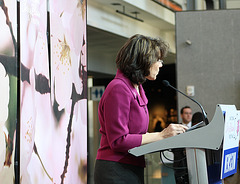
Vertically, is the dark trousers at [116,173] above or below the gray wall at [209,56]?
below

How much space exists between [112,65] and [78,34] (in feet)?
23.1

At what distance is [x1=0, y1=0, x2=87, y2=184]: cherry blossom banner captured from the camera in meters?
3.32

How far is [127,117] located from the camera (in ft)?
5.83

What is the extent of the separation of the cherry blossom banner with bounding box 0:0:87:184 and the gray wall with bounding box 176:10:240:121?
3204mm

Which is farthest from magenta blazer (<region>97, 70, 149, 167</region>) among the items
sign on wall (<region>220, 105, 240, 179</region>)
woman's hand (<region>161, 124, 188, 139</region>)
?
sign on wall (<region>220, 105, 240, 179</region>)

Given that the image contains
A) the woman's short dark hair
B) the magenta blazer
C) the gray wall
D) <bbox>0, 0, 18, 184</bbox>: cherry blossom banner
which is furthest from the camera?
the gray wall

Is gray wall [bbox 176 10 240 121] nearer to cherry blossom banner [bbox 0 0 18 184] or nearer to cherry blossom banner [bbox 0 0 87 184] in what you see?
cherry blossom banner [bbox 0 0 87 184]

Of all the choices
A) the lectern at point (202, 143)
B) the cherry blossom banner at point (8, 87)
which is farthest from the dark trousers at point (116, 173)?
the cherry blossom banner at point (8, 87)

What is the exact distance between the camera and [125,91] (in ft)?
5.89

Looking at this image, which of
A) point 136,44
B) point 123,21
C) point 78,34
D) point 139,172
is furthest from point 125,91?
point 123,21

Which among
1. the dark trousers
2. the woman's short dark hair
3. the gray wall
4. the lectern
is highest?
the gray wall

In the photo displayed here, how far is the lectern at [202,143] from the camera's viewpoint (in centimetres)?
164

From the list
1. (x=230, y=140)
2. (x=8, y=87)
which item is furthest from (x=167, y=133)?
(x=8, y=87)

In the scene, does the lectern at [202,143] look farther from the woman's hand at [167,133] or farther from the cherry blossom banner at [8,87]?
the cherry blossom banner at [8,87]
